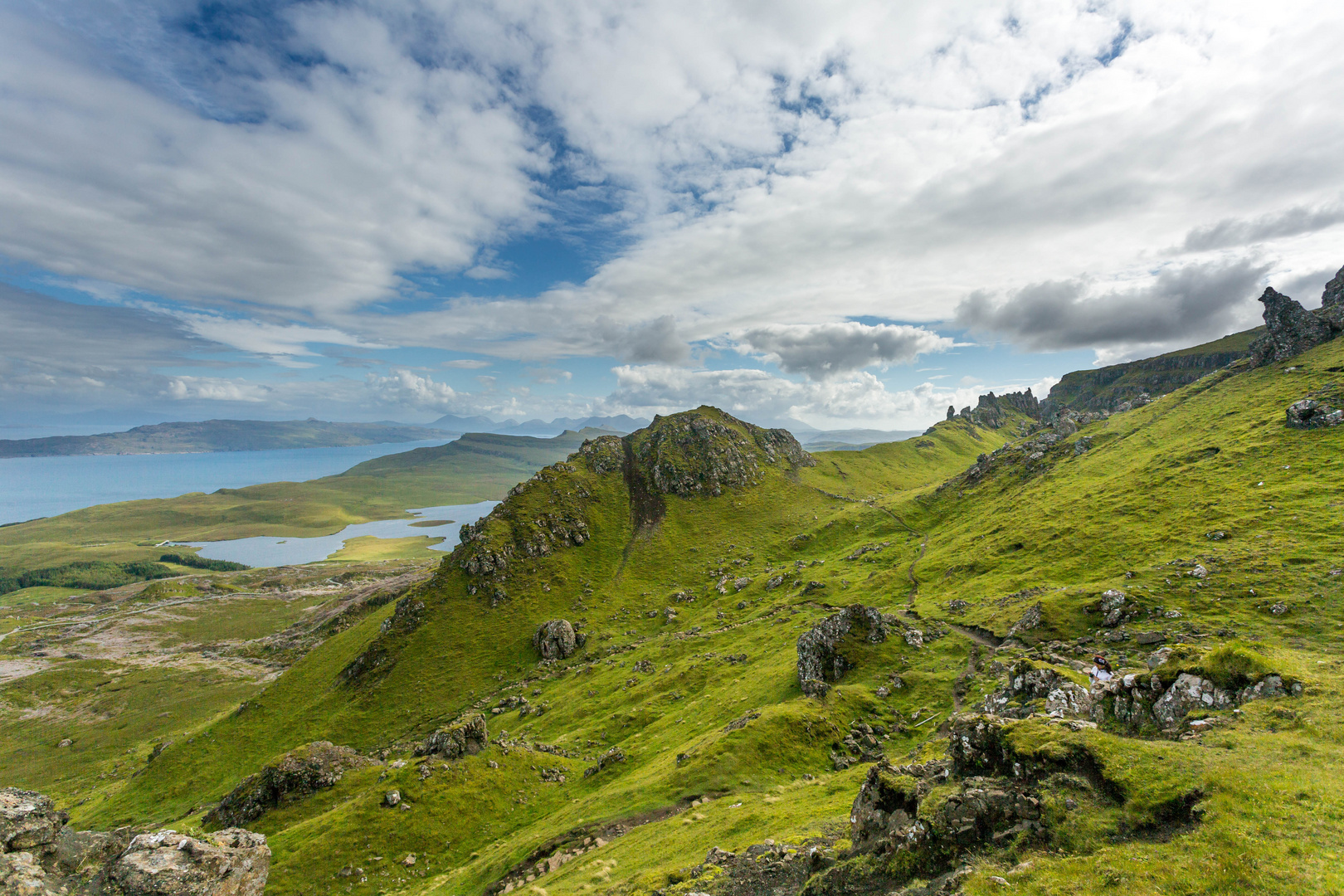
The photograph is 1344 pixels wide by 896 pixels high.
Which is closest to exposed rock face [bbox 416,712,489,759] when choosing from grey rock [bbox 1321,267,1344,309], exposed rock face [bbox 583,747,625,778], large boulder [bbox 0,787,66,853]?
exposed rock face [bbox 583,747,625,778]

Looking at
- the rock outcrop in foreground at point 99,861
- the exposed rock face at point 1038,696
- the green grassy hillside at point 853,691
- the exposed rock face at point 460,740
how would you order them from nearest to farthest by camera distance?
the green grassy hillside at point 853,691 → the rock outcrop in foreground at point 99,861 → the exposed rock face at point 1038,696 → the exposed rock face at point 460,740

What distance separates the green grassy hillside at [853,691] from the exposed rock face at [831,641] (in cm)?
176

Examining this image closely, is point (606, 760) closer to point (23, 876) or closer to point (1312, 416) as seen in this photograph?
point (23, 876)

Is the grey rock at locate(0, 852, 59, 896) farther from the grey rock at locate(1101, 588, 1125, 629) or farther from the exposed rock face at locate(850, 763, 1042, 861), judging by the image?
the grey rock at locate(1101, 588, 1125, 629)

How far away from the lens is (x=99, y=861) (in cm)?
2486

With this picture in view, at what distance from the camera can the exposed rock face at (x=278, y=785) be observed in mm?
57688

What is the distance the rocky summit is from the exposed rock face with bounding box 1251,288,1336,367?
69cm

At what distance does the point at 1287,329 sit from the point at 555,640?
198 metres

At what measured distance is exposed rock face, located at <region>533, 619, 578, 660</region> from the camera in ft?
381

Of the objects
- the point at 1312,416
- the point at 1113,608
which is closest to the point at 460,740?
the point at 1113,608

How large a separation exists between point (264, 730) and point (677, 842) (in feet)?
387

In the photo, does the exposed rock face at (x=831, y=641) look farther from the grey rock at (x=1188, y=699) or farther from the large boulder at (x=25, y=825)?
the large boulder at (x=25, y=825)

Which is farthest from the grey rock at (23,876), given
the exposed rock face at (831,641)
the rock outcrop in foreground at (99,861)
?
the exposed rock face at (831,641)

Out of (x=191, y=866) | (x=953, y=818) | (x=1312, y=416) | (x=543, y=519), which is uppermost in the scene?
(x=1312, y=416)
